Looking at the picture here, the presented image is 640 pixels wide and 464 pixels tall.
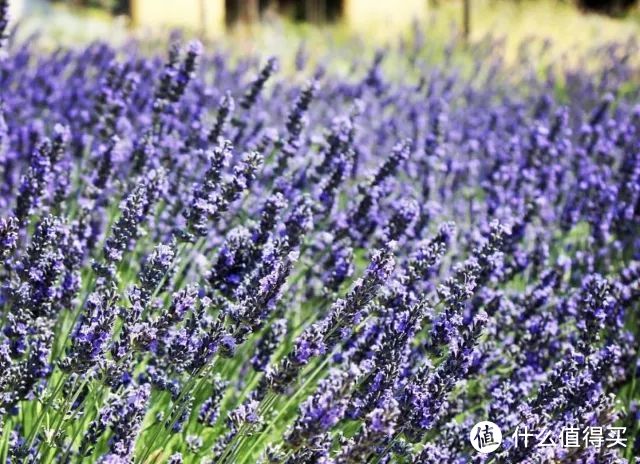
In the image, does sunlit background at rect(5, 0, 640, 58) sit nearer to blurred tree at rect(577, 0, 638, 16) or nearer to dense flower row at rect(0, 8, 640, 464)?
blurred tree at rect(577, 0, 638, 16)

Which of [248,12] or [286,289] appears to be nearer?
[286,289]

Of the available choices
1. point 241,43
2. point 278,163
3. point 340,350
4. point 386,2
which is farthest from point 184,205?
point 386,2

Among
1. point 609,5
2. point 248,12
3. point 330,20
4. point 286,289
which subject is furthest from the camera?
point 609,5

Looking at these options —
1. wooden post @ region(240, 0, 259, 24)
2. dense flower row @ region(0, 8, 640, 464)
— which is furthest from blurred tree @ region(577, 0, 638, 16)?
dense flower row @ region(0, 8, 640, 464)

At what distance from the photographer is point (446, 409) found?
116 inches

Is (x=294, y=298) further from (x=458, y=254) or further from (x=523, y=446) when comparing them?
(x=523, y=446)

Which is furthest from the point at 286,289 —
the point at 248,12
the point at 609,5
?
the point at 609,5

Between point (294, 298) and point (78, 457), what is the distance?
60.3 inches

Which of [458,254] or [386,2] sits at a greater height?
[458,254]

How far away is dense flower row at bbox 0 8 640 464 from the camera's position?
2.31 meters

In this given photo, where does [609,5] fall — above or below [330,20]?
above

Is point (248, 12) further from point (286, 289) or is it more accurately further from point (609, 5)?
point (286, 289)

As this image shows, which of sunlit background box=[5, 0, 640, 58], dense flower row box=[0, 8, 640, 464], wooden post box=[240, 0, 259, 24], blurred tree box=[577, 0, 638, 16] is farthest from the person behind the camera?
blurred tree box=[577, 0, 638, 16]

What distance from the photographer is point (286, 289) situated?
3.29 meters
